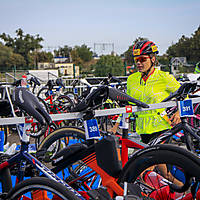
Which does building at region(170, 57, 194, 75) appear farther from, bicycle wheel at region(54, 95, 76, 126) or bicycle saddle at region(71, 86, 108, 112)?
bicycle saddle at region(71, 86, 108, 112)

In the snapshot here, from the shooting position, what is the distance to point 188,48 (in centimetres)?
6325

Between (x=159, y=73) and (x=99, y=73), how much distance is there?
19501mm

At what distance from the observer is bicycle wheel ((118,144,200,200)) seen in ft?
5.50

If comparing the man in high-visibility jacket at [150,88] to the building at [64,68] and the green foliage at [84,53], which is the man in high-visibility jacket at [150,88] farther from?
the green foliage at [84,53]

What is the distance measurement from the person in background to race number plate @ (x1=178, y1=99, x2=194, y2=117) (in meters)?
0.25

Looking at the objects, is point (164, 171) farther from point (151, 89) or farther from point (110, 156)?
point (151, 89)

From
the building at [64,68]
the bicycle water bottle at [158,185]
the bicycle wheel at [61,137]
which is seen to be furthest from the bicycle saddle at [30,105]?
the building at [64,68]

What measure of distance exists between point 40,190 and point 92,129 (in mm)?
595

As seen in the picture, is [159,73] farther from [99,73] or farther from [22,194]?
[99,73]

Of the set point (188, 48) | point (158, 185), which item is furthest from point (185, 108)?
point (188, 48)

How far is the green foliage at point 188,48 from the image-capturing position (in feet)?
197

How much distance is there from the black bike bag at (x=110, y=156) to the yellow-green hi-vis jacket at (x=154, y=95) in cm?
124

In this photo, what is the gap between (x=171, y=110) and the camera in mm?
4867

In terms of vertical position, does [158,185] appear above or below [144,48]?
below
